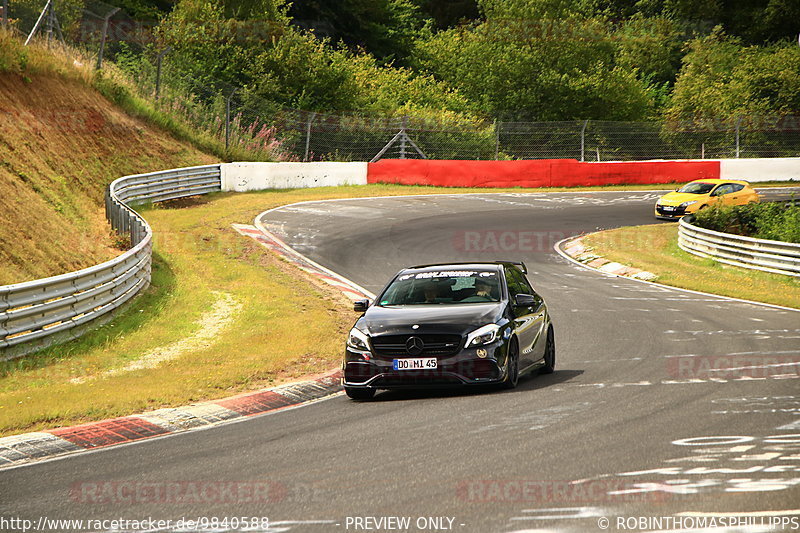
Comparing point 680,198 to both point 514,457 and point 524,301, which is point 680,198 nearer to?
point 524,301

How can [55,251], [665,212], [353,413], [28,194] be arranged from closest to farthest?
[353,413]
[55,251]
[28,194]
[665,212]

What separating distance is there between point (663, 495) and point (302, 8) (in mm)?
60143

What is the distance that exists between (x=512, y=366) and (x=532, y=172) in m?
31.5

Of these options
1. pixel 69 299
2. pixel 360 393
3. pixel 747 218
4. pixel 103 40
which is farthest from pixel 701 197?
pixel 360 393

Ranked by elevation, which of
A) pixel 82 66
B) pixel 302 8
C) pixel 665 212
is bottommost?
pixel 665 212

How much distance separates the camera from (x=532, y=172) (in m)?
41.7

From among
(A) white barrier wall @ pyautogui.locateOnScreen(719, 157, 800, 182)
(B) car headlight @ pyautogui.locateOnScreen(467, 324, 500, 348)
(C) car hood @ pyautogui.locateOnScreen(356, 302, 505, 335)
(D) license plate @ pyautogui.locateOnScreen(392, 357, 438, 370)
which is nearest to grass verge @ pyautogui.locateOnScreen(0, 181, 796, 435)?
(C) car hood @ pyautogui.locateOnScreen(356, 302, 505, 335)

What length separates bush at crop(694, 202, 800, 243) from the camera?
27.8m

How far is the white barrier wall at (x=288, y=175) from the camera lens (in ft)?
118

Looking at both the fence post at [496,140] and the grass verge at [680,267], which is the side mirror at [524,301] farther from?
the fence post at [496,140]

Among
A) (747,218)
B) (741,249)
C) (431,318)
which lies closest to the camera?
(431,318)

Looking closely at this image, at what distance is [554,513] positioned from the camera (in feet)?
19.6

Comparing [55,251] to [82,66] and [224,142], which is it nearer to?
[82,66]

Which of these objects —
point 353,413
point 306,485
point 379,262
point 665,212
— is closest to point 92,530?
point 306,485
